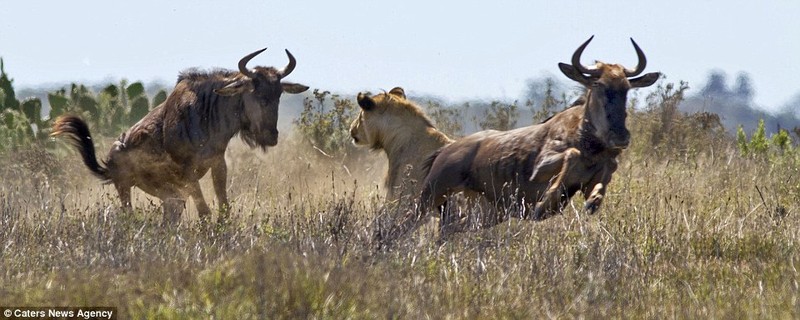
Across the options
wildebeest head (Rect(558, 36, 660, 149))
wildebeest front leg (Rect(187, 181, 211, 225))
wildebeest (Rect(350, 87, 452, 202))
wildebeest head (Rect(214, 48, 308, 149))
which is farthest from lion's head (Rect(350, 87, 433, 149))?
wildebeest head (Rect(558, 36, 660, 149))

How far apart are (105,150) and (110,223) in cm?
988

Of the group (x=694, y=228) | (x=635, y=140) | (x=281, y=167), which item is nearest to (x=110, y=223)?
(x=694, y=228)

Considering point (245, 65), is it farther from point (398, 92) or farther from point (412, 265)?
point (412, 265)

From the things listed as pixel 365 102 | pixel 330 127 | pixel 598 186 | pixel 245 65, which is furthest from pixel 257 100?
pixel 330 127

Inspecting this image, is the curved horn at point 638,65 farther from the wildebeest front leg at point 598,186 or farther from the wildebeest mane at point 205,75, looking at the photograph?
the wildebeest mane at point 205,75

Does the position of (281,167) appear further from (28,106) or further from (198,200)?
(198,200)

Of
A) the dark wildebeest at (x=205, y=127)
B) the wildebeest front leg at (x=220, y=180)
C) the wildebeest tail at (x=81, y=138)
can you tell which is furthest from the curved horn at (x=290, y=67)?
the wildebeest tail at (x=81, y=138)

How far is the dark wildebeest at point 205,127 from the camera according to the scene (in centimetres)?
1442

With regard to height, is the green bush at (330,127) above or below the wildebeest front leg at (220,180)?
below

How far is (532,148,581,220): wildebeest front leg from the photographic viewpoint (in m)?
12.0

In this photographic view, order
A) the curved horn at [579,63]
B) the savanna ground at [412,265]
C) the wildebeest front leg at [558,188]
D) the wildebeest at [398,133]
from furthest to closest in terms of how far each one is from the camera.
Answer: the wildebeest at [398,133] → the curved horn at [579,63] → the wildebeest front leg at [558,188] → the savanna ground at [412,265]

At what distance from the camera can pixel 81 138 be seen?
50.6ft

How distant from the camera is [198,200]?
558 inches

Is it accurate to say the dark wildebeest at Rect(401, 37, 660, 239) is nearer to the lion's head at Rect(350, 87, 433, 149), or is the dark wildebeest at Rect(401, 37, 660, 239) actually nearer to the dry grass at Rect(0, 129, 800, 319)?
the dry grass at Rect(0, 129, 800, 319)
